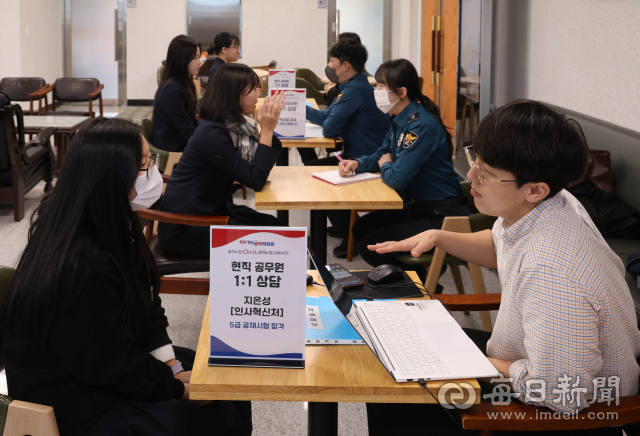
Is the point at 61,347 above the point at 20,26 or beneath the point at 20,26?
beneath

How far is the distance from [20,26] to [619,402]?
9.70 meters

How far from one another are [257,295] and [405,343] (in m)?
0.38

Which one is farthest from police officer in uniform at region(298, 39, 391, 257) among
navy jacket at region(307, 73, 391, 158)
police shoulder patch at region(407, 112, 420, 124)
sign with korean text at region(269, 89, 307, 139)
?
police shoulder patch at region(407, 112, 420, 124)

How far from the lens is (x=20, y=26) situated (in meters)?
8.96

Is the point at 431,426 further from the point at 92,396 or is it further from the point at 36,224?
the point at 36,224

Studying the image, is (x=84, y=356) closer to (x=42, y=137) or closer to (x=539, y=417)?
(x=539, y=417)

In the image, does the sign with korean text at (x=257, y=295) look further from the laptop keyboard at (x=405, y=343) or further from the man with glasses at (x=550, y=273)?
the man with glasses at (x=550, y=273)

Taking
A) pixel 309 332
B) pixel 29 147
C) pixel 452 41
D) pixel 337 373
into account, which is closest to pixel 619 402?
pixel 337 373

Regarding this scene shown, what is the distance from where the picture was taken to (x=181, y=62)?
4672 mm

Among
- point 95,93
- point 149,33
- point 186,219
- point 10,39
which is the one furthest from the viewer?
point 149,33

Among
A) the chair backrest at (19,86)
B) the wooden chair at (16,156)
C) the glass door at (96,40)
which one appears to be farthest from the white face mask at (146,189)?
the glass door at (96,40)

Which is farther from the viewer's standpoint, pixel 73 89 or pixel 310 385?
pixel 73 89

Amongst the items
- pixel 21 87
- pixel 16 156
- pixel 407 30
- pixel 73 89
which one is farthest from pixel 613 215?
pixel 21 87

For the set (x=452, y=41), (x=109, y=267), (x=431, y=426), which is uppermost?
(x=452, y=41)
